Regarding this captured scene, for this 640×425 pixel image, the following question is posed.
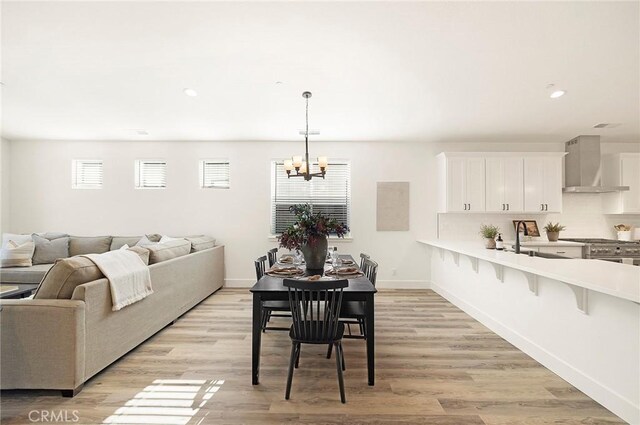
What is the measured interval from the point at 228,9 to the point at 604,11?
2.82 metres

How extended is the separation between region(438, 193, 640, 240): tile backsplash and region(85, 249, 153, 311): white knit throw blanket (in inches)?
183

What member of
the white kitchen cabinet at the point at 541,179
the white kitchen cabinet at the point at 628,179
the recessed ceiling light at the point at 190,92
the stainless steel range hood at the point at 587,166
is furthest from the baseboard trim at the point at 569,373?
the recessed ceiling light at the point at 190,92

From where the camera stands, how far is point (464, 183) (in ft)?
16.7

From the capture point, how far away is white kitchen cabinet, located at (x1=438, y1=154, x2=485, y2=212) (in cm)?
508

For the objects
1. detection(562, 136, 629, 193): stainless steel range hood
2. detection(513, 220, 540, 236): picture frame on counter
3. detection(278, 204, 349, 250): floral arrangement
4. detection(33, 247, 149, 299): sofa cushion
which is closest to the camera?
detection(33, 247, 149, 299): sofa cushion

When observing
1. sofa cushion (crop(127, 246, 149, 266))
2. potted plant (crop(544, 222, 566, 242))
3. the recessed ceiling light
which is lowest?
sofa cushion (crop(127, 246, 149, 266))

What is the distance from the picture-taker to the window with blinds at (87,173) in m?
5.65

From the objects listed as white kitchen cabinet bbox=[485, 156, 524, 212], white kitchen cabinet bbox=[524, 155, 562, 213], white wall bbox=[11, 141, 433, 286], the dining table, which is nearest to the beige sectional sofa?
the dining table

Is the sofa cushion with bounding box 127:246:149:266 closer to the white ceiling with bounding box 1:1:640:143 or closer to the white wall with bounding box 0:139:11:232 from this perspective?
the white ceiling with bounding box 1:1:640:143

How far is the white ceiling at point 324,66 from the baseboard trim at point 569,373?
2.67 m

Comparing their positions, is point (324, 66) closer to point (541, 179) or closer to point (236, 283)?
point (236, 283)

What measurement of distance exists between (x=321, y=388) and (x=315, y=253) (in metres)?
→ 1.12

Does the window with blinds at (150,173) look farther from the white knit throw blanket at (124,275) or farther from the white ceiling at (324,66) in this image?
the white knit throw blanket at (124,275)

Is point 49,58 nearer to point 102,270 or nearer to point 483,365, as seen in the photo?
point 102,270
